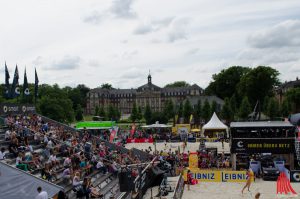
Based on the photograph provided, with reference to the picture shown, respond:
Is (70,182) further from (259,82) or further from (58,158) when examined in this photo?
(259,82)

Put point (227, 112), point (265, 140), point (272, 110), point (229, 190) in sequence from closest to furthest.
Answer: point (229, 190) < point (265, 140) < point (272, 110) < point (227, 112)

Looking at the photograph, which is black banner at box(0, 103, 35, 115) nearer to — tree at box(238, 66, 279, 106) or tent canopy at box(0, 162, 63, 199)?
tent canopy at box(0, 162, 63, 199)

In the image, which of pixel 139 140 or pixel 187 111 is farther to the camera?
pixel 187 111

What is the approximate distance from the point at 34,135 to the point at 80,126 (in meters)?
26.9

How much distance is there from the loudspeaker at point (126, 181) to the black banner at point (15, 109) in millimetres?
16172

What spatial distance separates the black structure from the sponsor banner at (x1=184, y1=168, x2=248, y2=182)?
3.04 m

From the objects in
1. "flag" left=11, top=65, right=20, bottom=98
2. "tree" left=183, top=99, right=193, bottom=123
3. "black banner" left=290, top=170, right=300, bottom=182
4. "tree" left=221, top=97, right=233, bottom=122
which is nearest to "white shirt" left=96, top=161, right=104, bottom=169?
"flag" left=11, top=65, right=20, bottom=98

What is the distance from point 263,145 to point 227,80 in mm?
78538

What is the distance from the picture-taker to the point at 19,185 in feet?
43.9

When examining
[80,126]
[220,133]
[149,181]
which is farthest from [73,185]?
[220,133]

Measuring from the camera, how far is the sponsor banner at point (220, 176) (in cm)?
2711

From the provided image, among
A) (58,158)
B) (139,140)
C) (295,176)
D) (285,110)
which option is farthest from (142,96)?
(58,158)

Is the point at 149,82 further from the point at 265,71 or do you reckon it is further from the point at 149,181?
the point at 149,181

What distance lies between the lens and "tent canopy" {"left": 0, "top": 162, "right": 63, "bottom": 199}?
1305 centimetres
